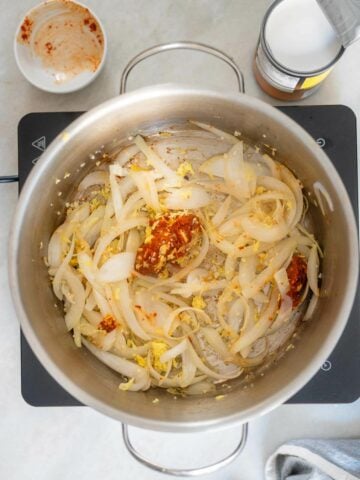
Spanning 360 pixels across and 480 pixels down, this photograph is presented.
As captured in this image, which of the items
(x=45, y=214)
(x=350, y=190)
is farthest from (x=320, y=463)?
(x=45, y=214)

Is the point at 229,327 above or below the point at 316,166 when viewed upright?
below

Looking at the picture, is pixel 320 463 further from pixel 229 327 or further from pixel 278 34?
pixel 278 34

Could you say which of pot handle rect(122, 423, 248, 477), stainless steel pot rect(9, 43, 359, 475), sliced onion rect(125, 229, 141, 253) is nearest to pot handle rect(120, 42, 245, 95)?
stainless steel pot rect(9, 43, 359, 475)

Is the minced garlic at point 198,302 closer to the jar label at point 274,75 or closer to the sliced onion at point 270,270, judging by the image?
the sliced onion at point 270,270

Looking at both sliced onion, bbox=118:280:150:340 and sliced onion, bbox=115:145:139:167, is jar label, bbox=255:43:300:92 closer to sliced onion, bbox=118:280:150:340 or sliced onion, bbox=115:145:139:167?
sliced onion, bbox=115:145:139:167

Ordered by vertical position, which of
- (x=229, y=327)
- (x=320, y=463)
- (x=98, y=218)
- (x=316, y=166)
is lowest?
(x=320, y=463)

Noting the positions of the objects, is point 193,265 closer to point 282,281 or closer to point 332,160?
point 282,281
